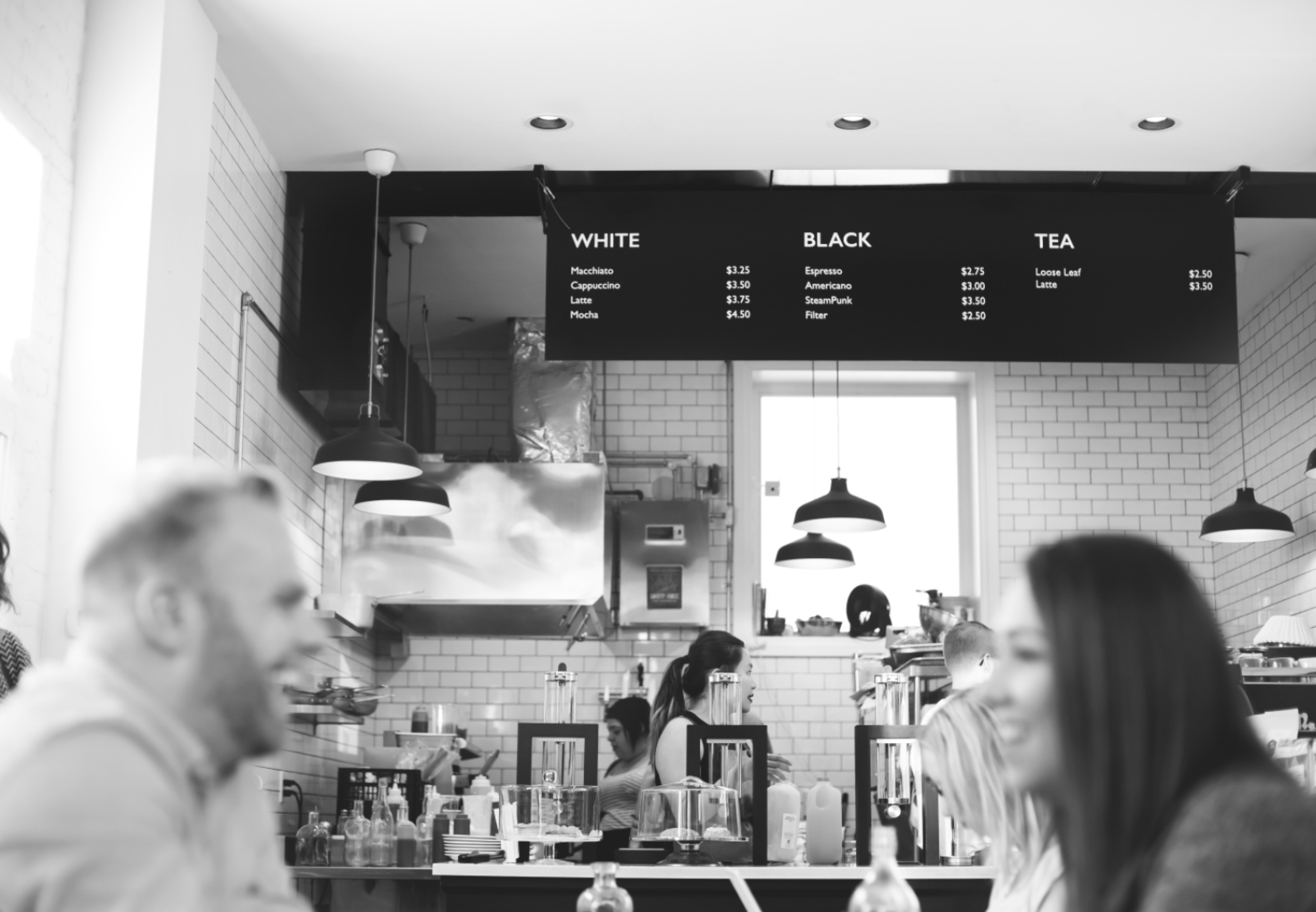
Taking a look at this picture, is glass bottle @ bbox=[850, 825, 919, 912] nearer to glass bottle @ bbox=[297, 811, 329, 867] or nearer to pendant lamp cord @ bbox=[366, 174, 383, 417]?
glass bottle @ bbox=[297, 811, 329, 867]

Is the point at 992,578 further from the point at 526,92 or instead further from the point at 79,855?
the point at 79,855

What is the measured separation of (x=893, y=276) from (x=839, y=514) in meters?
1.56

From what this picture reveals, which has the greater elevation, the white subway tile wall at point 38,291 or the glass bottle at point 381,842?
the white subway tile wall at point 38,291

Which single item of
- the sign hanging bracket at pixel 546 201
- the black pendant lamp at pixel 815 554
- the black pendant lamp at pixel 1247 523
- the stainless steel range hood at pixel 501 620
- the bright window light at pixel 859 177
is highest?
the bright window light at pixel 859 177

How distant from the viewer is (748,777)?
4.55m

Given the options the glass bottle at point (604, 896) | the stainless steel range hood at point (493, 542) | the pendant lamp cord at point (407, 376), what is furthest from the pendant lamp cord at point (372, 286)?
the glass bottle at point (604, 896)

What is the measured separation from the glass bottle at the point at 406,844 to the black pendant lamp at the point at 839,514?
7.73ft

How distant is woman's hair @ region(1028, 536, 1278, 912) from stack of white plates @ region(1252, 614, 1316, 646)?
5.57m

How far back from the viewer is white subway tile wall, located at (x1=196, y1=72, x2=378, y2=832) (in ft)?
16.3

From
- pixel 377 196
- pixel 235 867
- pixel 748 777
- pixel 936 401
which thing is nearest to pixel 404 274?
pixel 377 196

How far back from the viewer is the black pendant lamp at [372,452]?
5344 millimetres

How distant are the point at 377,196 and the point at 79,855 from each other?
4.82 metres

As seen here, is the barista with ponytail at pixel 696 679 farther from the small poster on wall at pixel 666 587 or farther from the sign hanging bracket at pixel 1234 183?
the sign hanging bracket at pixel 1234 183

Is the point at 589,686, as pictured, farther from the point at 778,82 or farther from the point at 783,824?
the point at 778,82
